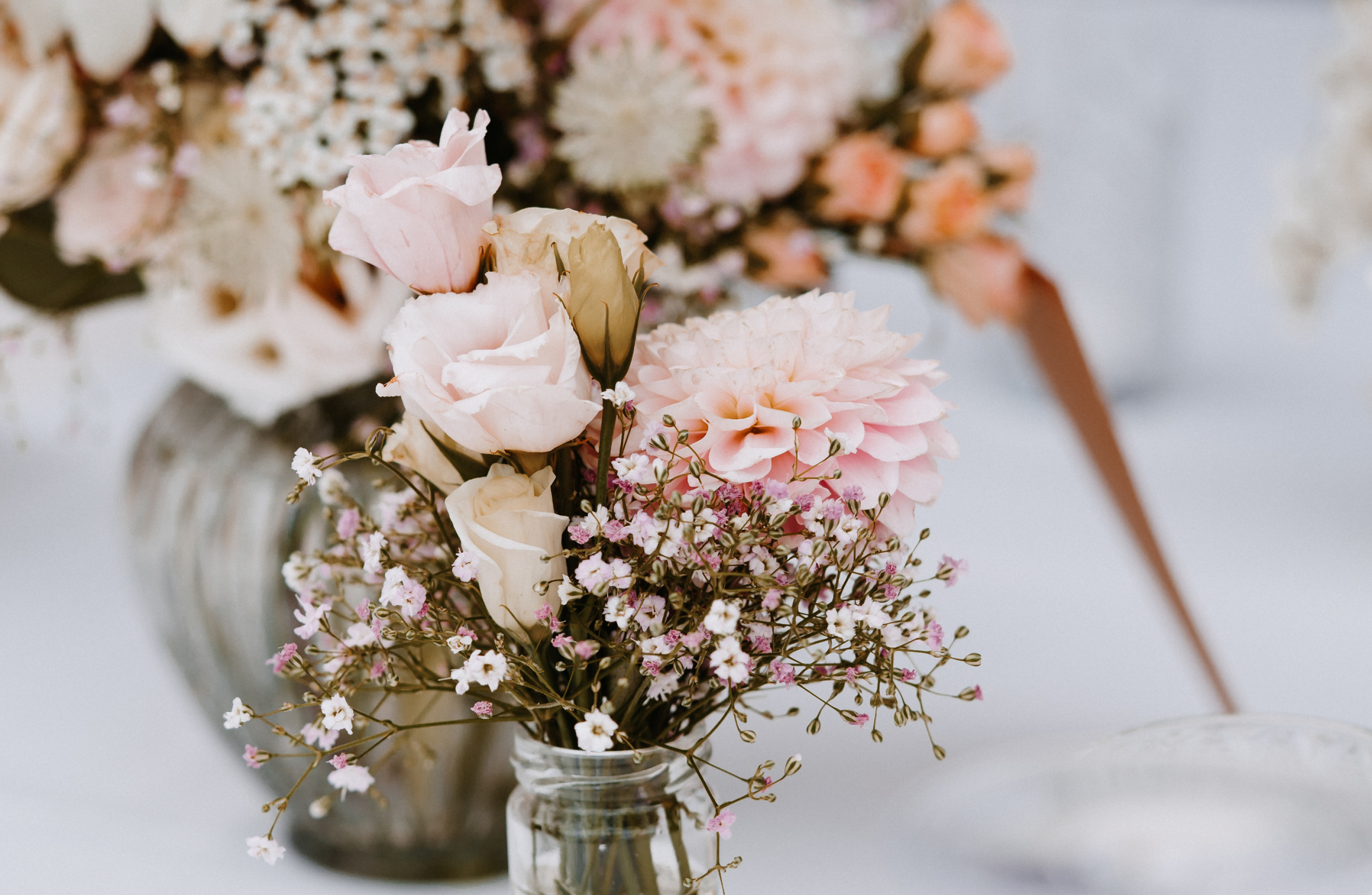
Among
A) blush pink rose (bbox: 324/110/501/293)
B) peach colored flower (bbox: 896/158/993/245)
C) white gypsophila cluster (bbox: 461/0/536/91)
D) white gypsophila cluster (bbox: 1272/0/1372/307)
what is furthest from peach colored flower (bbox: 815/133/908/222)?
white gypsophila cluster (bbox: 1272/0/1372/307)

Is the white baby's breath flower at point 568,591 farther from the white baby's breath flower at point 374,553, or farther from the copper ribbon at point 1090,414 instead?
the copper ribbon at point 1090,414

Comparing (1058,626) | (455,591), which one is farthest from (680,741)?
(1058,626)

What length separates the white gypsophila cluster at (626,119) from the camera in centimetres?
48

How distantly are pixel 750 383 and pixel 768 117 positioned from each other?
0.73ft

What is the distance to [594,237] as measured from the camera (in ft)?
0.97

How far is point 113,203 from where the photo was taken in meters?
0.49

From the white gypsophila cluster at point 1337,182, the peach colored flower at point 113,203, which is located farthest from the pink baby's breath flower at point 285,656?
the white gypsophila cluster at point 1337,182

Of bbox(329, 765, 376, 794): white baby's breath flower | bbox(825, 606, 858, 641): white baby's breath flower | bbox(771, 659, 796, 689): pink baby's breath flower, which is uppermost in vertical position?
bbox(825, 606, 858, 641): white baby's breath flower

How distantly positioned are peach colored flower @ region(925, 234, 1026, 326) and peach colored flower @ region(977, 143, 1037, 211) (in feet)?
0.06

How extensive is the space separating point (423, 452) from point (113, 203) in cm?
23

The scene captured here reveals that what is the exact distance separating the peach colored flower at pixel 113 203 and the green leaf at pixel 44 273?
0.04 feet

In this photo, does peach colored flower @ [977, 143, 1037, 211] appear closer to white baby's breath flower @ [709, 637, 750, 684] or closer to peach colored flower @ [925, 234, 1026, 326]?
peach colored flower @ [925, 234, 1026, 326]

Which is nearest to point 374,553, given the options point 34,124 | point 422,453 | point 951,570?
point 422,453

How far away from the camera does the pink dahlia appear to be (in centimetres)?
30
